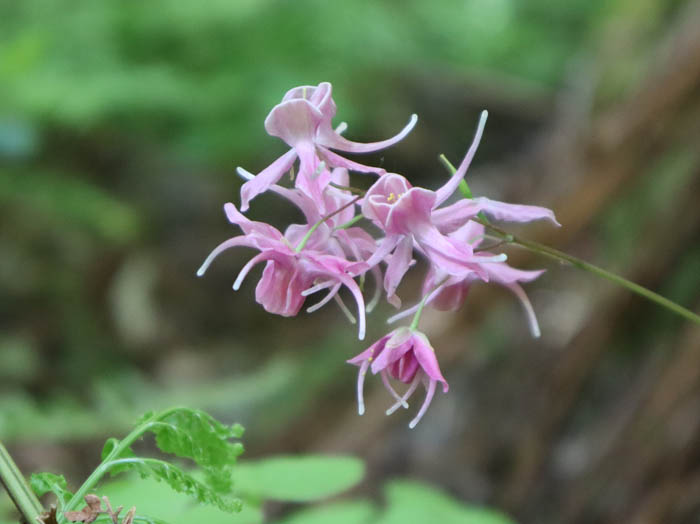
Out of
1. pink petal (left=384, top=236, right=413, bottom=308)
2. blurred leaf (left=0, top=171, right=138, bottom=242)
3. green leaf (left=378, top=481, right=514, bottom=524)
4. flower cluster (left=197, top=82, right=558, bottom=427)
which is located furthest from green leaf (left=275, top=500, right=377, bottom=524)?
blurred leaf (left=0, top=171, right=138, bottom=242)

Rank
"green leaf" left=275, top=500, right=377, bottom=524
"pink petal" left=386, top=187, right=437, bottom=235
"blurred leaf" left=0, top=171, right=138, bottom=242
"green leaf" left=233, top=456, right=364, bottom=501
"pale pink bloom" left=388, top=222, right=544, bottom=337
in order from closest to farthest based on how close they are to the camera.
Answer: "pink petal" left=386, top=187, right=437, bottom=235 → "pale pink bloom" left=388, top=222, right=544, bottom=337 → "green leaf" left=233, top=456, right=364, bottom=501 → "green leaf" left=275, top=500, right=377, bottom=524 → "blurred leaf" left=0, top=171, right=138, bottom=242

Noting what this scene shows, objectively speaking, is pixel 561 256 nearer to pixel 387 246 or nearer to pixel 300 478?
pixel 387 246

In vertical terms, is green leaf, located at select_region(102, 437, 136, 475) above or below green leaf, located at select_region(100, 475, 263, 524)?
above

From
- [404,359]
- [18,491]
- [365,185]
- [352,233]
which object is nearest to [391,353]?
[404,359]

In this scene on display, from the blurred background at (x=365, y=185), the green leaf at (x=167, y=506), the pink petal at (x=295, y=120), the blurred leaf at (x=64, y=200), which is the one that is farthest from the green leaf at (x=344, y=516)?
the blurred leaf at (x=64, y=200)

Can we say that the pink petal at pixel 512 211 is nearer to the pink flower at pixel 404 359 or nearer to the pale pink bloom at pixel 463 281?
the pale pink bloom at pixel 463 281

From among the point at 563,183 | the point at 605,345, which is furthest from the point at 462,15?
the point at 605,345

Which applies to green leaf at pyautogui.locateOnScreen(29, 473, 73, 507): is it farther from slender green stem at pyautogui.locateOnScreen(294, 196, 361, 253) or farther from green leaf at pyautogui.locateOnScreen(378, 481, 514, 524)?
Result: green leaf at pyautogui.locateOnScreen(378, 481, 514, 524)
